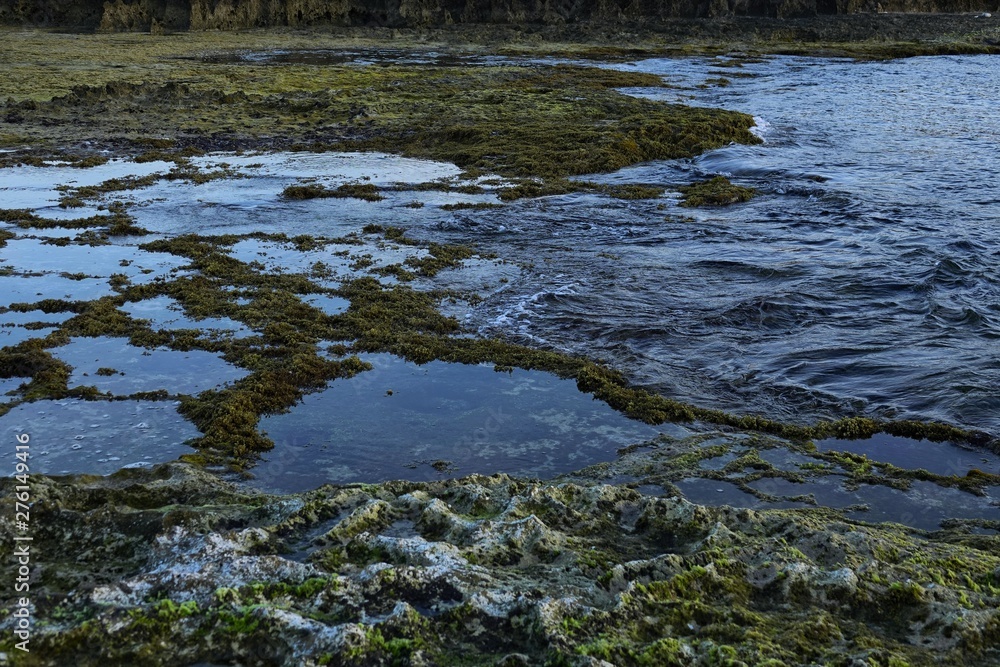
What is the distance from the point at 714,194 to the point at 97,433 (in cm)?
1330

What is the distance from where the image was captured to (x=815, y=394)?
8.92 m

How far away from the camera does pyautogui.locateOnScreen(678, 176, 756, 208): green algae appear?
17.5 metres

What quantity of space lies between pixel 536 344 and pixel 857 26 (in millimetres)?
60970

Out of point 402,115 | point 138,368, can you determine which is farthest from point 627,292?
point 402,115

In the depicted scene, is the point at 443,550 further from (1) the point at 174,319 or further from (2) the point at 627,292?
(2) the point at 627,292

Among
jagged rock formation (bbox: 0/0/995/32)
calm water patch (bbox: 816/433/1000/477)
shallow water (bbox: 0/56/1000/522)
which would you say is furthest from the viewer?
jagged rock formation (bbox: 0/0/995/32)

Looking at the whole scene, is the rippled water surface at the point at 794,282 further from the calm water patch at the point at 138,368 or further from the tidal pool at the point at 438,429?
the calm water patch at the point at 138,368

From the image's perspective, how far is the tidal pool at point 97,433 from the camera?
7.32 meters

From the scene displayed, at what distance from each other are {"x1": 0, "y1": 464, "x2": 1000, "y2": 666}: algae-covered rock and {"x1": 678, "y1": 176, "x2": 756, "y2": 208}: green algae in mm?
12458

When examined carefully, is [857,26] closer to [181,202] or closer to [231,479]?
[181,202]

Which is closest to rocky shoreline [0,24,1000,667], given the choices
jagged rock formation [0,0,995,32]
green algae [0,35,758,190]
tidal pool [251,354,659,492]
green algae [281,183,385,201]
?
tidal pool [251,354,659,492]

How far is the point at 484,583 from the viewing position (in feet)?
14.3

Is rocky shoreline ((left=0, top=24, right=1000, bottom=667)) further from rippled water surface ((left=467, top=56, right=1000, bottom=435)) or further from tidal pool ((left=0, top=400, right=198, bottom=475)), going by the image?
rippled water surface ((left=467, top=56, right=1000, bottom=435))

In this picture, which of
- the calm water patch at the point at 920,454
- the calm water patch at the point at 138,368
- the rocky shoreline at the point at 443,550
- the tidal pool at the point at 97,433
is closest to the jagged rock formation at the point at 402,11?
the rocky shoreline at the point at 443,550
